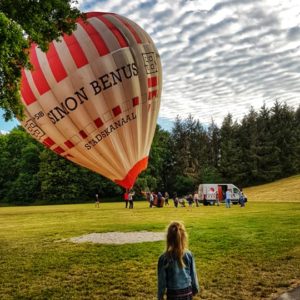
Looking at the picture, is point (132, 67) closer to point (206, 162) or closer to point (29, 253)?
point (29, 253)

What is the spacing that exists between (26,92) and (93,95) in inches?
94.8

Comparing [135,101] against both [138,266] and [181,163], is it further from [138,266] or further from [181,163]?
[181,163]

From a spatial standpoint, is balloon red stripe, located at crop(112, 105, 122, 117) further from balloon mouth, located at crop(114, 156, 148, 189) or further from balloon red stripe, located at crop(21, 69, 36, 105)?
balloon red stripe, located at crop(21, 69, 36, 105)

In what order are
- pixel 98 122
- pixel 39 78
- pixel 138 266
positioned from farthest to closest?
pixel 98 122
pixel 39 78
pixel 138 266

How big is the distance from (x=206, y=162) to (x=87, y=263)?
8452cm

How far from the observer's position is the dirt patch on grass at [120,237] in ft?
49.7

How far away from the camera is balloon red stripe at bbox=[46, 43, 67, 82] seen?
13406 mm

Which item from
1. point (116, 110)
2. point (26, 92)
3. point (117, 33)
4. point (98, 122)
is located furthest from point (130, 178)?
point (117, 33)

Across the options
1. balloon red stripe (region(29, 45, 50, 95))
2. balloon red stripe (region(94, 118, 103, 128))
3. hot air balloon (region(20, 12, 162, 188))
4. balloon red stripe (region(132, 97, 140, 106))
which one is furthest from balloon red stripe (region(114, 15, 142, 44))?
balloon red stripe (region(29, 45, 50, 95))

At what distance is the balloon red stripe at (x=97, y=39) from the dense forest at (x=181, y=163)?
58288 millimetres

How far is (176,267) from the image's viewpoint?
5.24m

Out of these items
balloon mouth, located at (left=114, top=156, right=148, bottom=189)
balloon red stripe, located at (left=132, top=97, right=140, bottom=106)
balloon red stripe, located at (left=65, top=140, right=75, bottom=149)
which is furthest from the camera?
balloon mouth, located at (left=114, top=156, right=148, bottom=189)

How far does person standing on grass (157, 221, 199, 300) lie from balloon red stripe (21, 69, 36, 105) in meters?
9.97

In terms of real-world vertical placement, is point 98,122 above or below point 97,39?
below
